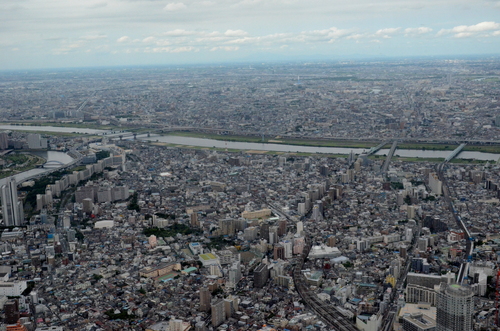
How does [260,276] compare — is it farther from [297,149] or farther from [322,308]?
[297,149]

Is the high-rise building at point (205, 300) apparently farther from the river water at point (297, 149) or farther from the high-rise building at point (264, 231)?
the river water at point (297, 149)

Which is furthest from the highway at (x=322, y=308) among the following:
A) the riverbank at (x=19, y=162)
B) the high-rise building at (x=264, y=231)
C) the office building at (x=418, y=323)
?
the riverbank at (x=19, y=162)

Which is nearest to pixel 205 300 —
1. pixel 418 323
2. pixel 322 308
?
pixel 322 308

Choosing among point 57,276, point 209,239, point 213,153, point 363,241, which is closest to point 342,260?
point 363,241

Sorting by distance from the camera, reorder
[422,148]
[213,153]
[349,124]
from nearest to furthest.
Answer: [213,153] → [422,148] → [349,124]

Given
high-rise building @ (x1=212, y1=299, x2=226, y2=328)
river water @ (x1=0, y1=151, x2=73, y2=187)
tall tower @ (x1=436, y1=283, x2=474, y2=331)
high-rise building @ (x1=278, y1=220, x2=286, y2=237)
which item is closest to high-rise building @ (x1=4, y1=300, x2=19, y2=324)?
high-rise building @ (x1=212, y1=299, x2=226, y2=328)

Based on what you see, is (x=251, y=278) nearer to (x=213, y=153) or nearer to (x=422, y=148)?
(x=213, y=153)

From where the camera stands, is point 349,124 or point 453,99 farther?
point 453,99
